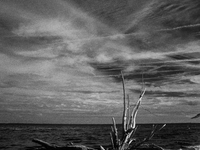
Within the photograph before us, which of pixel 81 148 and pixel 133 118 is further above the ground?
pixel 133 118

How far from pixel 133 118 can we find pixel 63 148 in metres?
2.23

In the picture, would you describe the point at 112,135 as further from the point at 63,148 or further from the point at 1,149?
the point at 1,149

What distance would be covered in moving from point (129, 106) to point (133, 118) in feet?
1.25

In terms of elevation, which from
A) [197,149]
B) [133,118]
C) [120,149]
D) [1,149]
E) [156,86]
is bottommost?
[1,149]

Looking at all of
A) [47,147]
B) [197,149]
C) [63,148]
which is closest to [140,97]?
[63,148]

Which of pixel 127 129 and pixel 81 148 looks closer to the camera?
pixel 127 129

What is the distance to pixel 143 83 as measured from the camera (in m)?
5.91

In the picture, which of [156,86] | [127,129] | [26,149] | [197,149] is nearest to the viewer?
[127,129]

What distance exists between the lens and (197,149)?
37.1 ft

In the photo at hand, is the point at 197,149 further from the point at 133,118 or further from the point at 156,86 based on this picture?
the point at 133,118

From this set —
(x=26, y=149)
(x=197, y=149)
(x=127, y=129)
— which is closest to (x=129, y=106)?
(x=127, y=129)

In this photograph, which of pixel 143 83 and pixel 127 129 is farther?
pixel 143 83

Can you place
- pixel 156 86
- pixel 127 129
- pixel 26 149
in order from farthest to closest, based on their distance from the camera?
pixel 26 149 < pixel 156 86 < pixel 127 129

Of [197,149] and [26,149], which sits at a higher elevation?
[197,149]
